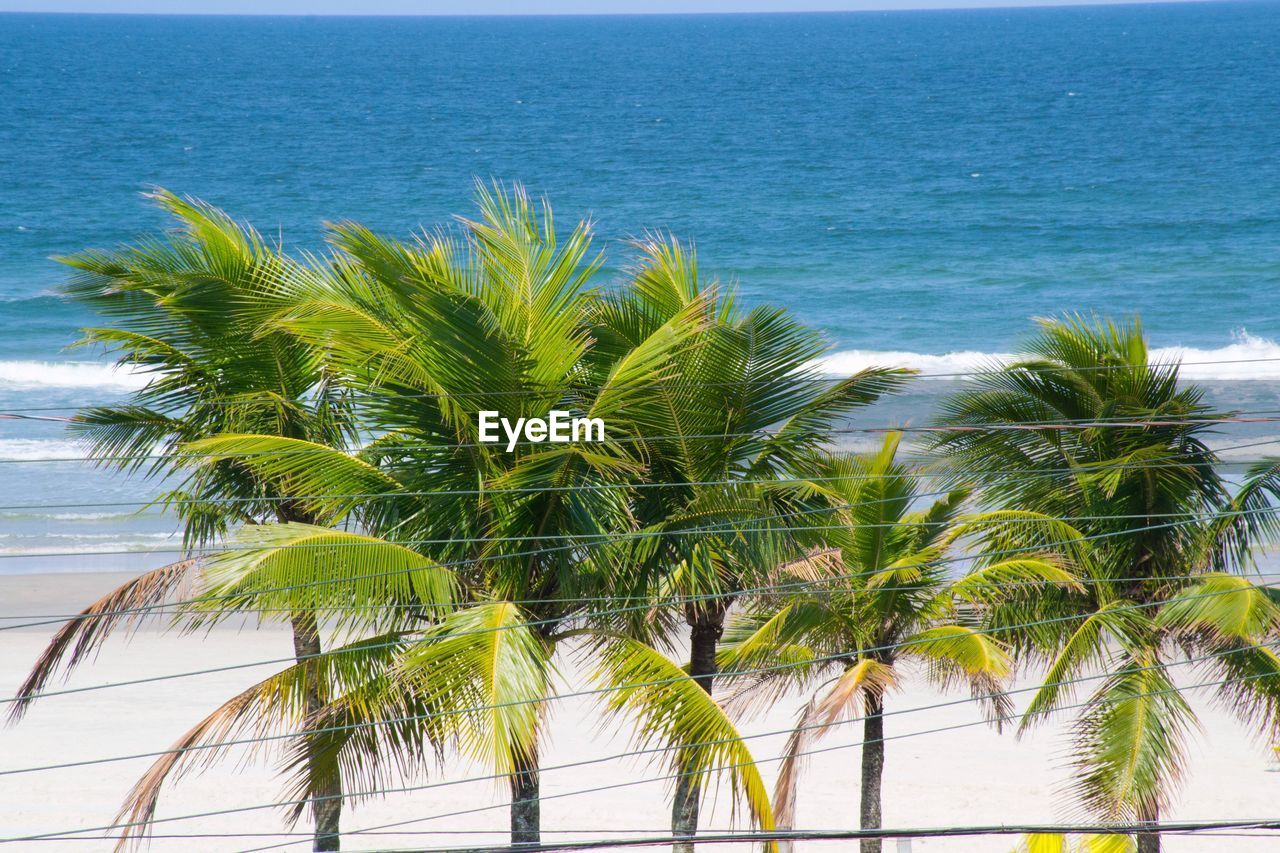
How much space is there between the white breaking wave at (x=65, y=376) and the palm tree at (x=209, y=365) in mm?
21151

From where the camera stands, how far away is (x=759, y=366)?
24.6ft

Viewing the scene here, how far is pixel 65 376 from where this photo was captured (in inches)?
1144

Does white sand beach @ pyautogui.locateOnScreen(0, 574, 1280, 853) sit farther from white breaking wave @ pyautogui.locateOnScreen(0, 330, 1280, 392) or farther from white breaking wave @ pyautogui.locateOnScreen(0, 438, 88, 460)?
white breaking wave @ pyautogui.locateOnScreen(0, 330, 1280, 392)

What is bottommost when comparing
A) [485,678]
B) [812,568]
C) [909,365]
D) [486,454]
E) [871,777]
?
[871,777]

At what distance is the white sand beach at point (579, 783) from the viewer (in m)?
11.1

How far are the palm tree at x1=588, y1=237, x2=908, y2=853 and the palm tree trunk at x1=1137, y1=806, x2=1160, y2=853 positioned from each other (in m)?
2.81

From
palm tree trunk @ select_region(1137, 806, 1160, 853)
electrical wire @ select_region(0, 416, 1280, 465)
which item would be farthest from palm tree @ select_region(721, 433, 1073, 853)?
palm tree trunk @ select_region(1137, 806, 1160, 853)

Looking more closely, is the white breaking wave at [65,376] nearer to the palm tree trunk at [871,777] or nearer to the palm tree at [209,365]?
the palm tree at [209,365]

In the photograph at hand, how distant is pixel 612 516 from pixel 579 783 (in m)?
5.75

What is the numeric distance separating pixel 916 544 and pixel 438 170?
51.5 metres

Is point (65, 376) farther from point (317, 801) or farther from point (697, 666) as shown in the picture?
point (697, 666)

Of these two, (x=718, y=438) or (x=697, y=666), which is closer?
(x=718, y=438)

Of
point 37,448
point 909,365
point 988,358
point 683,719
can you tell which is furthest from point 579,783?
point 988,358

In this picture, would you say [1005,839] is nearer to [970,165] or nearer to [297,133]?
[970,165]
